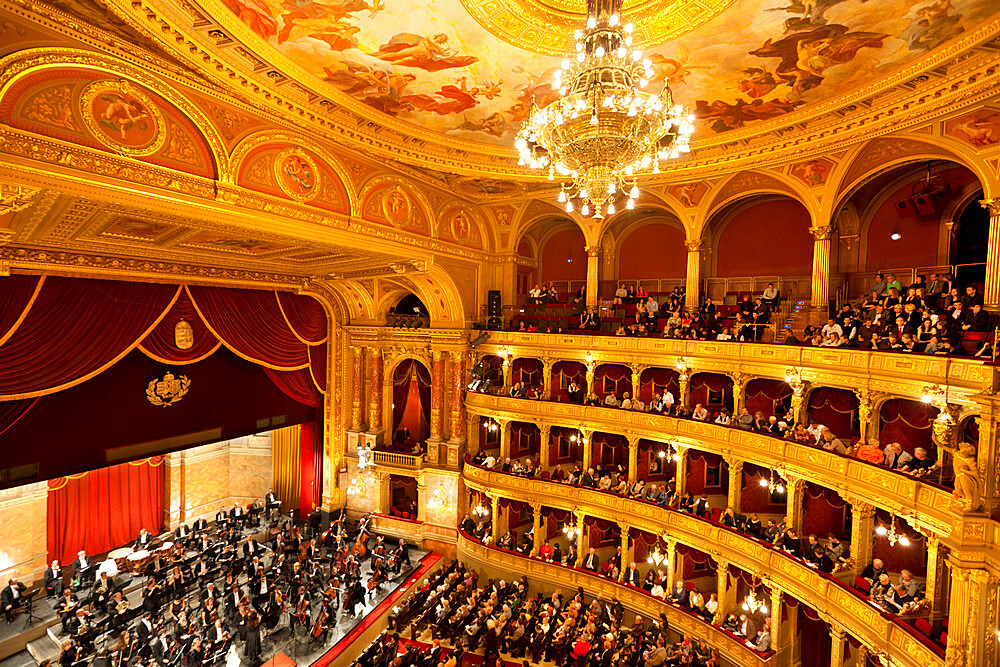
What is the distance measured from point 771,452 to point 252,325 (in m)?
16.3

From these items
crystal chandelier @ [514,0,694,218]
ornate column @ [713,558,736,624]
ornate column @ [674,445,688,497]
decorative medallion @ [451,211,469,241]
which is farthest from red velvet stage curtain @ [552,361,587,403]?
crystal chandelier @ [514,0,694,218]

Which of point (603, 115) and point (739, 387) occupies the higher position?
point (603, 115)

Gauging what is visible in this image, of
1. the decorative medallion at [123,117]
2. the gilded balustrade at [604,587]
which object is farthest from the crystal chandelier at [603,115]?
the gilded balustrade at [604,587]

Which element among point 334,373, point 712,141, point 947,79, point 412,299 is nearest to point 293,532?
point 334,373

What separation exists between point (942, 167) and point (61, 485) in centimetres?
2715

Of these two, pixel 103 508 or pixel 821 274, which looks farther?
pixel 103 508

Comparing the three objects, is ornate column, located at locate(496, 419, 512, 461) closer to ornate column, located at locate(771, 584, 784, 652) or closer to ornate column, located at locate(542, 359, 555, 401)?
ornate column, located at locate(542, 359, 555, 401)

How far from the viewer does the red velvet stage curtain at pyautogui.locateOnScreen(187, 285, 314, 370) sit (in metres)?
15.3

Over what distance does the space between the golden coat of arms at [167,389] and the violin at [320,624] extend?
25.0ft

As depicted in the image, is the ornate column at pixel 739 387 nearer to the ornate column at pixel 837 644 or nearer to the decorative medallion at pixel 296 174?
the ornate column at pixel 837 644

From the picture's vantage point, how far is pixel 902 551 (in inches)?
444

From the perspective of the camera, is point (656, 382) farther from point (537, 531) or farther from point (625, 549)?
point (537, 531)

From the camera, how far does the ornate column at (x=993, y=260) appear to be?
9836mm

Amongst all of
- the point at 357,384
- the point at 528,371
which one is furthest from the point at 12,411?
the point at 528,371
